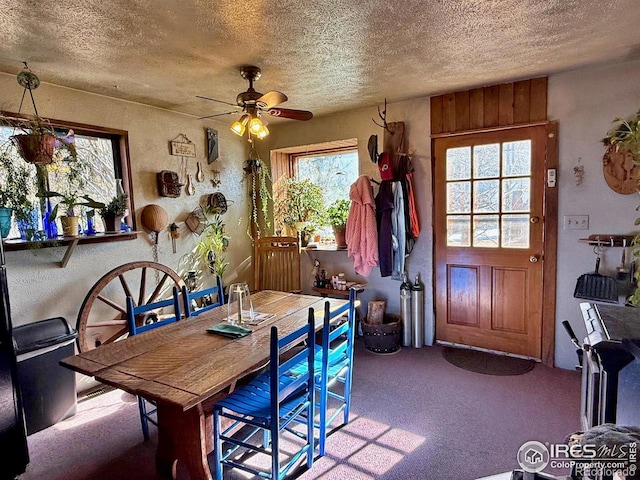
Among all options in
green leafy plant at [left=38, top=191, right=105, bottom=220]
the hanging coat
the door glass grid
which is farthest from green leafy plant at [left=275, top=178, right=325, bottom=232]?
green leafy plant at [left=38, top=191, right=105, bottom=220]

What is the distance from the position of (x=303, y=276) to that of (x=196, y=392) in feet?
9.12

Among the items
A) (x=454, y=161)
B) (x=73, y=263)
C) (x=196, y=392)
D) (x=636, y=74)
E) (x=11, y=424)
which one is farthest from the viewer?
(x=454, y=161)

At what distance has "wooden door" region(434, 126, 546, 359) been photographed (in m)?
3.01

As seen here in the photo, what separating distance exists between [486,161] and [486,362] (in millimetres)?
1717

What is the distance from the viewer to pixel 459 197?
130 inches

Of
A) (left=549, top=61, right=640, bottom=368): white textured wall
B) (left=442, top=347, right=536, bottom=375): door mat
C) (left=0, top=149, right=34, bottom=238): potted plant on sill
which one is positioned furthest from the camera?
(left=442, top=347, right=536, bottom=375): door mat

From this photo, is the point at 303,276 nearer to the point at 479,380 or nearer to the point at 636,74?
the point at 479,380

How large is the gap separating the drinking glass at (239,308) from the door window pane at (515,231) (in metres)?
2.23

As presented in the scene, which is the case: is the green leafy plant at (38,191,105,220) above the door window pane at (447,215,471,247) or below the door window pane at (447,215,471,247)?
above

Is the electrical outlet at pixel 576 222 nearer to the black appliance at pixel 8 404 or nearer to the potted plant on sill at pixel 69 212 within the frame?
the potted plant on sill at pixel 69 212

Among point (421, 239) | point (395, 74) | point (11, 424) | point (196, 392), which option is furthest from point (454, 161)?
point (11, 424)

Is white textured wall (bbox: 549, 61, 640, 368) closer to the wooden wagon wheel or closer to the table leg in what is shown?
the table leg

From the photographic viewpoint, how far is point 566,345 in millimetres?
2928

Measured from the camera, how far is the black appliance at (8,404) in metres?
1.86
